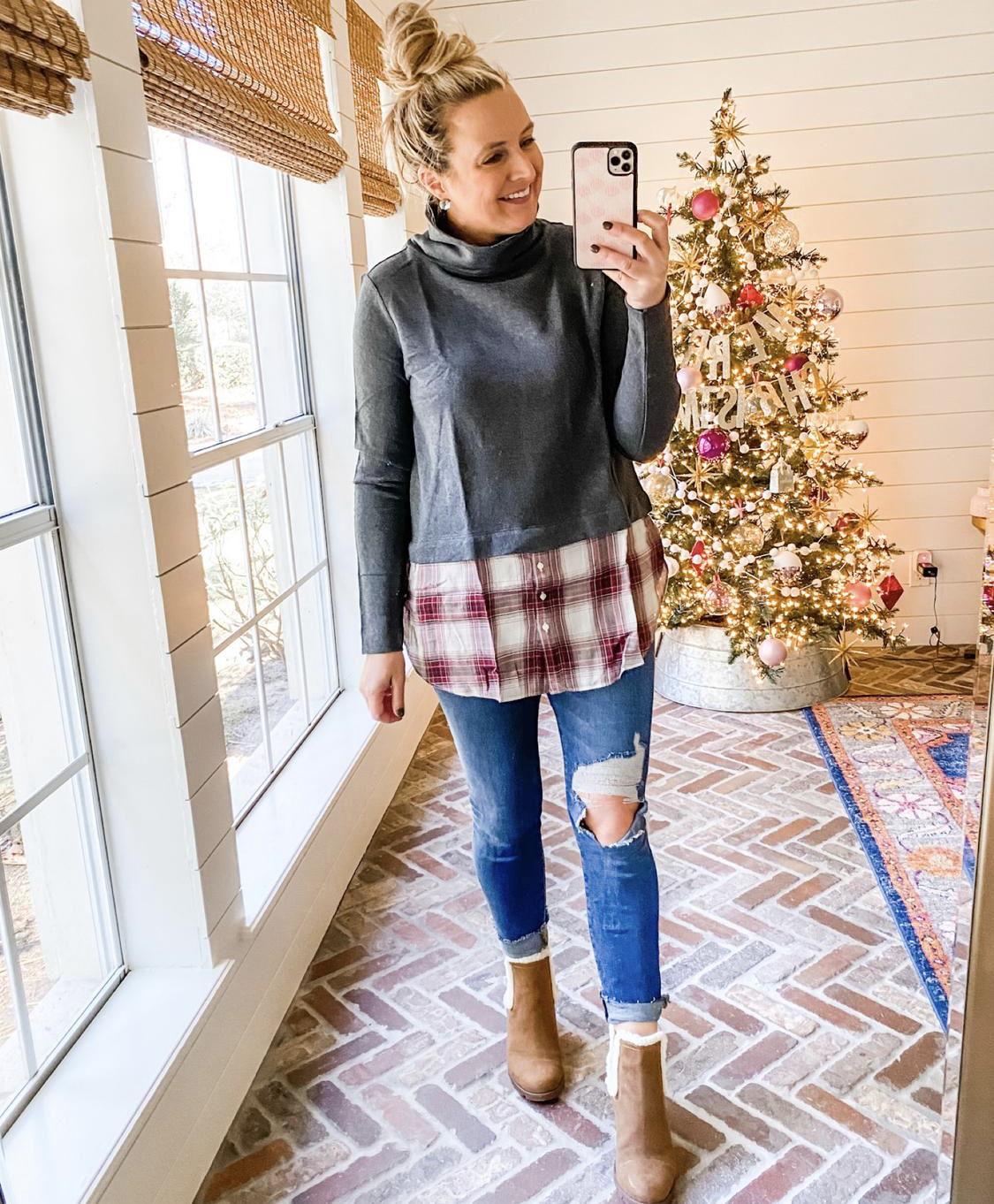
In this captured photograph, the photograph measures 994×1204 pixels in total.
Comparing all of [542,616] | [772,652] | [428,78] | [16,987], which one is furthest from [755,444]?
[16,987]

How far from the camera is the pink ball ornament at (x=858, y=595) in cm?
348

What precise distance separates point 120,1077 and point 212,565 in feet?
3.76

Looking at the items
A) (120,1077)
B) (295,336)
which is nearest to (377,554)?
(120,1077)

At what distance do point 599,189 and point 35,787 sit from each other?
1.19 metres

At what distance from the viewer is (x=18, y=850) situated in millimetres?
1650

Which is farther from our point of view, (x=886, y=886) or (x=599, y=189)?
(x=886, y=886)

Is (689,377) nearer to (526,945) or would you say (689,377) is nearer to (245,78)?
(245,78)

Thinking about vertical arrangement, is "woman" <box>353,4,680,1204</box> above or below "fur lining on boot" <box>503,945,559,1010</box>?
above

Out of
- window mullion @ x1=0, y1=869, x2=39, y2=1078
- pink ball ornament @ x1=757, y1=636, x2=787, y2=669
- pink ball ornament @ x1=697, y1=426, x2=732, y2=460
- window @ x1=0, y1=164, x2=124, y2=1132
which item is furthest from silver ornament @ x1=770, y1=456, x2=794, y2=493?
window mullion @ x1=0, y1=869, x2=39, y2=1078

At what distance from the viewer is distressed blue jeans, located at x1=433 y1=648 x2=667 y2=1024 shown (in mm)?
1603

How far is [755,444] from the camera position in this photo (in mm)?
3586

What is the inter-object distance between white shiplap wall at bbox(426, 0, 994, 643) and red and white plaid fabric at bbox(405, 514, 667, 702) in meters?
2.60

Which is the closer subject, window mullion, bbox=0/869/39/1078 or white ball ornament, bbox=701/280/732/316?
window mullion, bbox=0/869/39/1078

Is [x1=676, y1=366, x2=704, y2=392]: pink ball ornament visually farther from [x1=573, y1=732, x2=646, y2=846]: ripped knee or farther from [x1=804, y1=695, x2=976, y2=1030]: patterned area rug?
[x1=573, y1=732, x2=646, y2=846]: ripped knee
